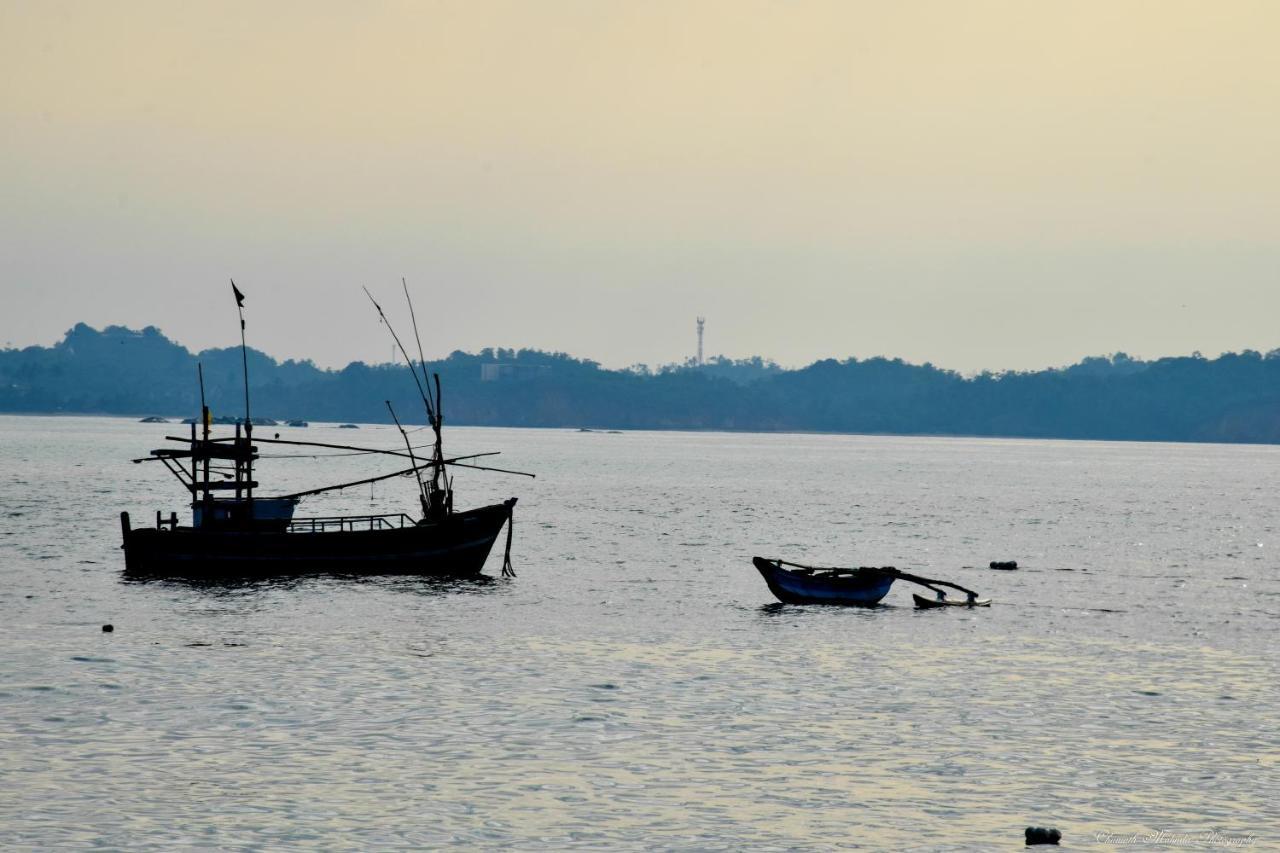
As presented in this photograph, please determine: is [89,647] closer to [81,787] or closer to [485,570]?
[81,787]

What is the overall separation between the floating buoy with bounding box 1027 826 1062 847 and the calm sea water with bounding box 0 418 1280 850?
40cm

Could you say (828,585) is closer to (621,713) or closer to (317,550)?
(317,550)

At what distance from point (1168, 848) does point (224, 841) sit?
14802mm

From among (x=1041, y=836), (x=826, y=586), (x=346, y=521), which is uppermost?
(x=346, y=521)

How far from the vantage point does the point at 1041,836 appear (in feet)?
78.8

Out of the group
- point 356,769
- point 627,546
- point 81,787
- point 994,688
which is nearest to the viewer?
point 81,787

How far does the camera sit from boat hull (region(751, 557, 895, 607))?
58.9 m

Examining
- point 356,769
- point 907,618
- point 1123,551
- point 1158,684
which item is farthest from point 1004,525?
point 356,769

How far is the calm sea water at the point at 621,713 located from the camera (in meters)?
25.4

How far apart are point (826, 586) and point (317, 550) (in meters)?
21.6

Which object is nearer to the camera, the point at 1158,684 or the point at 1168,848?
the point at 1168,848

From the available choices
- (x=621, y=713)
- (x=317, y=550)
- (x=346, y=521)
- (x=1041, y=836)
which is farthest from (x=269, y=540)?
(x=1041, y=836)

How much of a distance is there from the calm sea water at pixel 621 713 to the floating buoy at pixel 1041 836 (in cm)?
40

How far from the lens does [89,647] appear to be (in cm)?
4466
